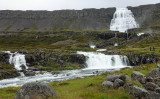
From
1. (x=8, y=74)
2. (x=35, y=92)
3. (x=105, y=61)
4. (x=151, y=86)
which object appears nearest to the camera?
(x=35, y=92)

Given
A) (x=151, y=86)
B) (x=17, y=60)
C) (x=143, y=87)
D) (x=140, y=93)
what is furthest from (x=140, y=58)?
(x=140, y=93)

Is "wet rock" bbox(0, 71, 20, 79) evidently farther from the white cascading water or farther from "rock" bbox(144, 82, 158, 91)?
"rock" bbox(144, 82, 158, 91)

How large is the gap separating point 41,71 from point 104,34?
126m

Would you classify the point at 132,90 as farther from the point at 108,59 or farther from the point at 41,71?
the point at 108,59

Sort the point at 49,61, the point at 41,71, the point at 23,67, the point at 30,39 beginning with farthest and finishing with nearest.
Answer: the point at 30,39 < the point at 49,61 < the point at 23,67 < the point at 41,71

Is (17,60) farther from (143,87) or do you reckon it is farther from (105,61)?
(143,87)

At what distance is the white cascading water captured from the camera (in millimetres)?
69500

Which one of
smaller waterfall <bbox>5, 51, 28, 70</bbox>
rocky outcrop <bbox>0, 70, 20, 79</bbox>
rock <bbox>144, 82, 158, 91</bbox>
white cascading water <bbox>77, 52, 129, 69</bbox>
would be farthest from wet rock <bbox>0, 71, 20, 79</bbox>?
rock <bbox>144, 82, 158, 91</bbox>

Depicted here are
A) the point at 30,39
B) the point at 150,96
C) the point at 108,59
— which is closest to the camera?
the point at 150,96

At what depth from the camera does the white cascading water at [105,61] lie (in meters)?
69.5

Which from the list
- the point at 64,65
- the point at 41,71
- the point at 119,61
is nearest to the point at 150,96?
the point at 41,71

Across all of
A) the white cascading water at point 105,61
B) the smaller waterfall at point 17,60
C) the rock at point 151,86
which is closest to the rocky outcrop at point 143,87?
the rock at point 151,86

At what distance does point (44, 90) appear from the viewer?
42.8ft

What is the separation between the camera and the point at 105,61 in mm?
71312
